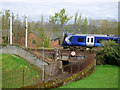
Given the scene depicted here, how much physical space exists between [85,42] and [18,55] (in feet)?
38.7

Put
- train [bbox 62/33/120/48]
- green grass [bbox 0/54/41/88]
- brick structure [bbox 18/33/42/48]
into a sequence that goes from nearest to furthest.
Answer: green grass [bbox 0/54/41/88] → train [bbox 62/33/120/48] → brick structure [bbox 18/33/42/48]

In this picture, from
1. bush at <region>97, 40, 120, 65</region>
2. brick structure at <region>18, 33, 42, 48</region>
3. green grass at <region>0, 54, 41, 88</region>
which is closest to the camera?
green grass at <region>0, 54, 41, 88</region>

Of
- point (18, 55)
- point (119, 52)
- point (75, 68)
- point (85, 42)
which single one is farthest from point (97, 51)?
point (18, 55)

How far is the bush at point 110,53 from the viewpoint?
2075cm

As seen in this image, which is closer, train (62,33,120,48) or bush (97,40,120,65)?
bush (97,40,120,65)

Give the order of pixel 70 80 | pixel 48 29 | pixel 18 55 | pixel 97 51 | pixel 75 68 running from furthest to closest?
→ pixel 48 29
pixel 97 51
pixel 18 55
pixel 75 68
pixel 70 80

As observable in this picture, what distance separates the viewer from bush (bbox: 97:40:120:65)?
20750mm

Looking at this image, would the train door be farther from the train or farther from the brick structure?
the brick structure

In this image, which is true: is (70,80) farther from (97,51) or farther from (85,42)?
(85,42)

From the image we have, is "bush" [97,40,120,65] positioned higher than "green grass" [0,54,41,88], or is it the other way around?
"bush" [97,40,120,65]

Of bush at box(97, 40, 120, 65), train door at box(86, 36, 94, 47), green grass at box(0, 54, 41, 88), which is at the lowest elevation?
green grass at box(0, 54, 41, 88)

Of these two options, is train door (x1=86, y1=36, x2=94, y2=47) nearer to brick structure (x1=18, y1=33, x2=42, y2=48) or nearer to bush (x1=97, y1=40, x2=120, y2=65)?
bush (x1=97, y1=40, x2=120, y2=65)

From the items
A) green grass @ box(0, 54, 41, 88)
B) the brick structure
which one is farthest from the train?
green grass @ box(0, 54, 41, 88)

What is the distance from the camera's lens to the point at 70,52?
23281 millimetres
